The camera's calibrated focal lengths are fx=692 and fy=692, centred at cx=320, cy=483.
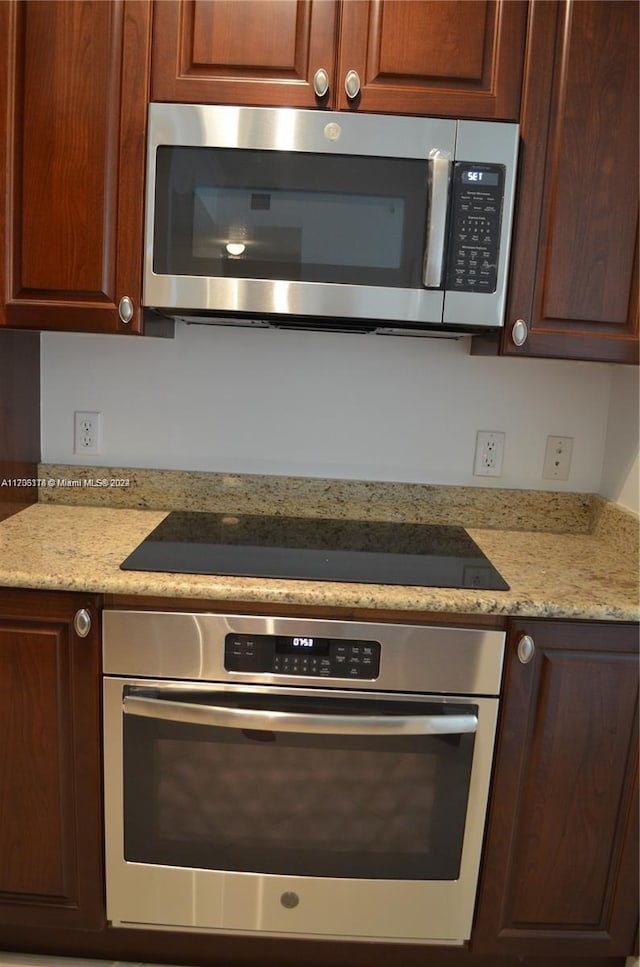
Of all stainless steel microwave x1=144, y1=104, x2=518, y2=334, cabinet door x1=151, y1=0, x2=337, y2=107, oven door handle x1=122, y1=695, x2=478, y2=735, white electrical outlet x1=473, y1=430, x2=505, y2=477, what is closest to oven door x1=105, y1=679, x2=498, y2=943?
oven door handle x1=122, y1=695, x2=478, y2=735

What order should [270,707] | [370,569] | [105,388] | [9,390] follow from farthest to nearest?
[105,388] < [9,390] < [370,569] < [270,707]

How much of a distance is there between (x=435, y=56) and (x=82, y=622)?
4.26 ft

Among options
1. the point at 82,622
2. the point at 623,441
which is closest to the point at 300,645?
the point at 82,622

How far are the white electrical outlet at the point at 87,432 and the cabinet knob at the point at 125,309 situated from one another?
41 cm

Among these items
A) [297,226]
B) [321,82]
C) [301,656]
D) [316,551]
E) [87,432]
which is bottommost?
[301,656]

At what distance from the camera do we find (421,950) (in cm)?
144

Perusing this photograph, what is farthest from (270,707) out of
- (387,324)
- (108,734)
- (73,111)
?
(73,111)

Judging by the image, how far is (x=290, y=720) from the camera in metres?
1.29

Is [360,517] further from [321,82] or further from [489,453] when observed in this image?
[321,82]

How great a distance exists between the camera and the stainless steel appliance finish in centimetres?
129

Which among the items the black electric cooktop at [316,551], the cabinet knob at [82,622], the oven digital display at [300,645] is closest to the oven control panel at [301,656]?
the oven digital display at [300,645]

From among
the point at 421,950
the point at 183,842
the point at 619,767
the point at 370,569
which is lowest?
the point at 421,950

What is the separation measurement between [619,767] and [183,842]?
34.2 inches

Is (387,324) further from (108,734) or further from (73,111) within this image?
(108,734)
